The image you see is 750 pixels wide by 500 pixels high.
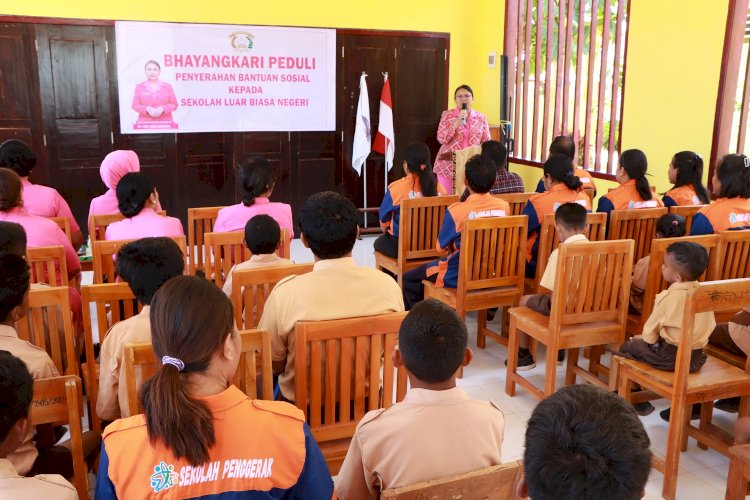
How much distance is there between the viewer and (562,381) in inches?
128

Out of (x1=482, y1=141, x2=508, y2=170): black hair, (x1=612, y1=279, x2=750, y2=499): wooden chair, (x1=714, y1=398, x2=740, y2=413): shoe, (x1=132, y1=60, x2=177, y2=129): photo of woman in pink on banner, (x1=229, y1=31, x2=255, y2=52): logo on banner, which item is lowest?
(x1=714, y1=398, x2=740, y2=413): shoe

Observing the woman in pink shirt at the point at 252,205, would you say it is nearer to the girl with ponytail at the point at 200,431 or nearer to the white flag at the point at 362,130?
the girl with ponytail at the point at 200,431

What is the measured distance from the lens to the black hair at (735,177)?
10.7 feet

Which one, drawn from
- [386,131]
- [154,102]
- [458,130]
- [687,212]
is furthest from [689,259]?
[154,102]

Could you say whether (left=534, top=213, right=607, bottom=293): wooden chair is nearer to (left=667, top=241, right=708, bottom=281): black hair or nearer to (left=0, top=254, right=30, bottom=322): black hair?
(left=667, top=241, right=708, bottom=281): black hair

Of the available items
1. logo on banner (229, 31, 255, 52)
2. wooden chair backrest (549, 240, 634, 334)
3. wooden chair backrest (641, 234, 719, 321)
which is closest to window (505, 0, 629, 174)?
logo on banner (229, 31, 255, 52)

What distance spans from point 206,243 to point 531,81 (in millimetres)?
4804

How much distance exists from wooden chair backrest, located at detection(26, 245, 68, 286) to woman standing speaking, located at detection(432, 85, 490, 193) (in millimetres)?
4456

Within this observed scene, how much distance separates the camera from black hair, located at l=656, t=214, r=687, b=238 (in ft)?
10.7

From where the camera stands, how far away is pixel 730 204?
10.7ft

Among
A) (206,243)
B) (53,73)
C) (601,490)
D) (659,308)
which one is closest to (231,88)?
(53,73)

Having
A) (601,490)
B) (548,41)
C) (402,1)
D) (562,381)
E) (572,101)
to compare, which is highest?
(402,1)

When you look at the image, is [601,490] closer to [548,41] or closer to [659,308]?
[659,308]

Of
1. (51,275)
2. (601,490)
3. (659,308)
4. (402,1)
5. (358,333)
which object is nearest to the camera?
(601,490)
